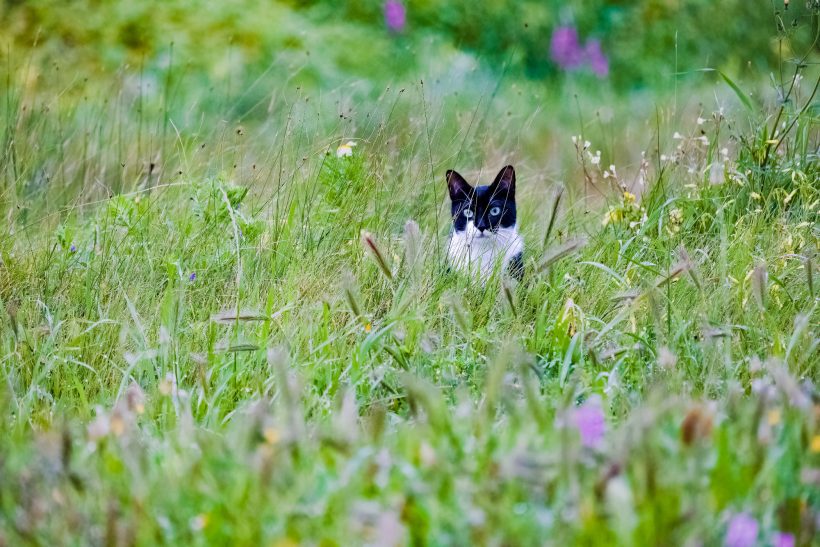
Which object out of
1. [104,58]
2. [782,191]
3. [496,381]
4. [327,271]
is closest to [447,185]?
[327,271]

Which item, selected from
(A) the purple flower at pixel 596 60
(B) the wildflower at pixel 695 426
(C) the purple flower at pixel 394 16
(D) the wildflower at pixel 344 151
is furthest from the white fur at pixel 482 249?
(A) the purple flower at pixel 596 60

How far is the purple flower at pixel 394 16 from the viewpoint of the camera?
9.98 metres

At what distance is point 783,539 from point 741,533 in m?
0.11

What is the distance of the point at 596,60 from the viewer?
10.3 m

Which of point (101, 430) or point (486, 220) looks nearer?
point (101, 430)

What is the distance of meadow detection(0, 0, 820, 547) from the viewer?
160cm

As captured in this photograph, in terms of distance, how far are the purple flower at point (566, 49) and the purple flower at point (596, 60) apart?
8 centimetres

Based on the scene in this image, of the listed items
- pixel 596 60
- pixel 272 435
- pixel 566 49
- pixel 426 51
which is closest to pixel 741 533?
pixel 272 435

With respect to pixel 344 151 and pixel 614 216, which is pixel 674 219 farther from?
pixel 344 151

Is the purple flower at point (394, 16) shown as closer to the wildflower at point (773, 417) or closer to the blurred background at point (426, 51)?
the blurred background at point (426, 51)

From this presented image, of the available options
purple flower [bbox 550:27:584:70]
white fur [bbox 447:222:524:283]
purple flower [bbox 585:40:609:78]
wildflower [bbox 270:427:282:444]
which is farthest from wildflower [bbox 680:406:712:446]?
purple flower [bbox 585:40:609:78]

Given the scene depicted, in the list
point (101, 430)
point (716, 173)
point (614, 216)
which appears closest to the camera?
point (101, 430)

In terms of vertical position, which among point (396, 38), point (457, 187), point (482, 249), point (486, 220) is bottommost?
point (482, 249)

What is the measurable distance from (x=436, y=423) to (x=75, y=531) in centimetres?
61
